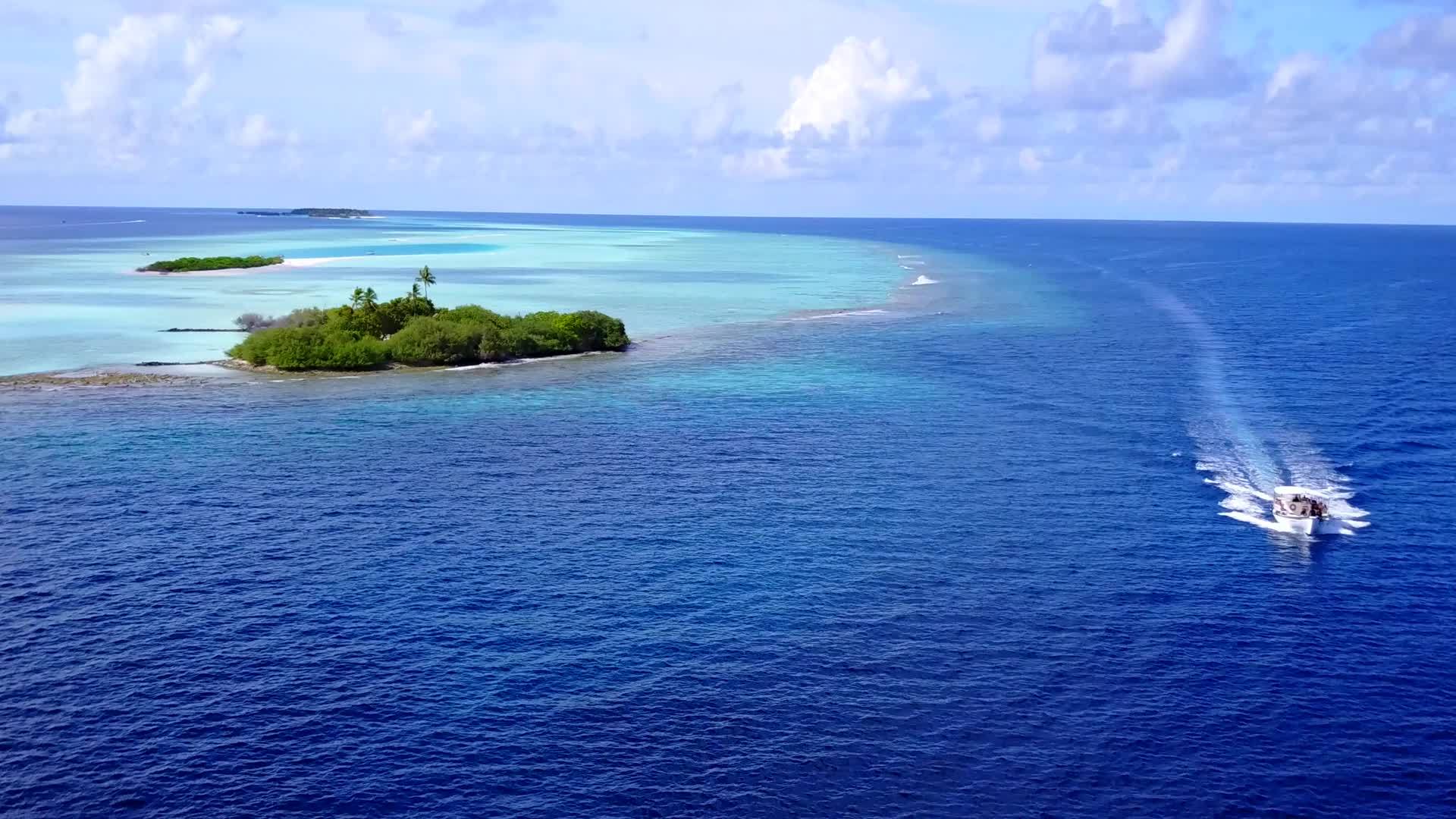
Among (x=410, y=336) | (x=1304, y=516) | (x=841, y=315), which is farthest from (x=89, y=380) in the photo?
(x=841, y=315)

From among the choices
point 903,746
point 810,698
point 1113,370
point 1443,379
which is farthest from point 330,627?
point 1443,379

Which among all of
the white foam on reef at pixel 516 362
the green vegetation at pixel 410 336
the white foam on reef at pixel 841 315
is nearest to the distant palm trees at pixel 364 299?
the green vegetation at pixel 410 336

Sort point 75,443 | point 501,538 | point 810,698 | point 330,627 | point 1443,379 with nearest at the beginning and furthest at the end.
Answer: point 810,698, point 330,627, point 501,538, point 75,443, point 1443,379

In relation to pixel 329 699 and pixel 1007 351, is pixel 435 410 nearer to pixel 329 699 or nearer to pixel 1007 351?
pixel 329 699

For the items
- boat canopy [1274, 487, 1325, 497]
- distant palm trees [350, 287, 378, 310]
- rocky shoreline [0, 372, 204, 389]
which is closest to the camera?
boat canopy [1274, 487, 1325, 497]

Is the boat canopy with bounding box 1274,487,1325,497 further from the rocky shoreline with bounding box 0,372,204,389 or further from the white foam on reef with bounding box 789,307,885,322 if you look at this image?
the white foam on reef with bounding box 789,307,885,322

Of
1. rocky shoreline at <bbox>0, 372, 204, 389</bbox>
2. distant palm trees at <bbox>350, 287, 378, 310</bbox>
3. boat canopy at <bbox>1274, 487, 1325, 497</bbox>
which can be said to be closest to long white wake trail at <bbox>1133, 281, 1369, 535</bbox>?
boat canopy at <bbox>1274, 487, 1325, 497</bbox>

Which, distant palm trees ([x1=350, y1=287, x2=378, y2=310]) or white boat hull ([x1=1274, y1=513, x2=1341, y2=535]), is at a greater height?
distant palm trees ([x1=350, y1=287, x2=378, y2=310])
